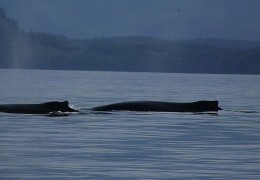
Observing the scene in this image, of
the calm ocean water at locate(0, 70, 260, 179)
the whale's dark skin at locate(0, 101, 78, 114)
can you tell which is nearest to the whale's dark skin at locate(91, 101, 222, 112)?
the calm ocean water at locate(0, 70, 260, 179)

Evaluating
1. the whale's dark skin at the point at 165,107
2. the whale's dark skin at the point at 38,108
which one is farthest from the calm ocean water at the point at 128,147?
the whale's dark skin at the point at 165,107

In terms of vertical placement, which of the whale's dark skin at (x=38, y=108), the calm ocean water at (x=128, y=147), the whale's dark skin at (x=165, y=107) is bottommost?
the calm ocean water at (x=128, y=147)

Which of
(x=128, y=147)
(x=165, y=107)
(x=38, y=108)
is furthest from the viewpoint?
(x=165, y=107)

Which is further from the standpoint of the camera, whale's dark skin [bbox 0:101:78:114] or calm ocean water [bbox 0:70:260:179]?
whale's dark skin [bbox 0:101:78:114]

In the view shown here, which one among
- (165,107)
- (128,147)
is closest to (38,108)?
(165,107)

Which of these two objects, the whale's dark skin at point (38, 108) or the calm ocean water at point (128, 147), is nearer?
the calm ocean water at point (128, 147)

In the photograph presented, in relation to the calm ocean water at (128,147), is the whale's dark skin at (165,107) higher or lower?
higher

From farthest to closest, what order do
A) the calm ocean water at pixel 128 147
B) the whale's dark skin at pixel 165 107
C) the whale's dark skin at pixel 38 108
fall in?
the whale's dark skin at pixel 165 107 < the whale's dark skin at pixel 38 108 < the calm ocean water at pixel 128 147

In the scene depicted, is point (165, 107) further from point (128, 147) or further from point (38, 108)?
point (128, 147)

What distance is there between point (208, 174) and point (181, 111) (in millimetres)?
25117

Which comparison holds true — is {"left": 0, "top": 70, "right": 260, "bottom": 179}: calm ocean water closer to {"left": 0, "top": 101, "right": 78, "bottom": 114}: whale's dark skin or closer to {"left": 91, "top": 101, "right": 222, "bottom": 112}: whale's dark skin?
{"left": 0, "top": 101, "right": 78, "bottom": 114}: whale's dark skin

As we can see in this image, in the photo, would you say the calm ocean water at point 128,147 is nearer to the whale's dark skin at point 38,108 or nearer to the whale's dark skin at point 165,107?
the whale's dark skin at point 38,108

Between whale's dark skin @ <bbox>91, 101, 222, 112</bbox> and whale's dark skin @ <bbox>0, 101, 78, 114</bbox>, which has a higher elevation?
whale's dark skin @ <bbox>91, 101, 222, 112</bbox>

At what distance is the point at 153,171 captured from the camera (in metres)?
26.0
